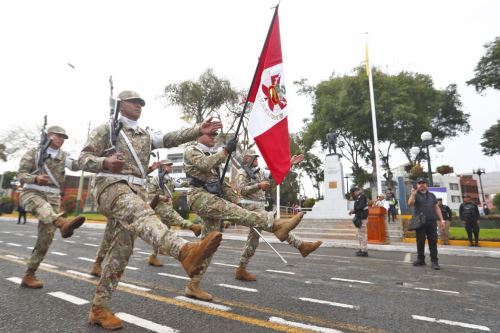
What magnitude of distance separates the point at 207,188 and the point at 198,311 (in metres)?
1.42

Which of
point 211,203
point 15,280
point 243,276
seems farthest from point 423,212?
point 15,280

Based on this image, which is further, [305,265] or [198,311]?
[305,265]

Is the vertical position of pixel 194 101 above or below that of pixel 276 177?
above

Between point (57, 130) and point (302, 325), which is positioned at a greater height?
point (57, 130)

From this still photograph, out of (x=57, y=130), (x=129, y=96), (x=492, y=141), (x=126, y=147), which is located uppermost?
(x=492, y=141)

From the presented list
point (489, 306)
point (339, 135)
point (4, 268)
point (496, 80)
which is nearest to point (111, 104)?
point (4, 268)

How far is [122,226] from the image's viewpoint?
2975mm

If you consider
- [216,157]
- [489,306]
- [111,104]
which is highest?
[111,104]

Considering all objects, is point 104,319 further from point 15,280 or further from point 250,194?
point 250,194

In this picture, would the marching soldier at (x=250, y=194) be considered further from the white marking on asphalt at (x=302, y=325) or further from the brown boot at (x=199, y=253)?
the brown boot at (x=199, y=253)

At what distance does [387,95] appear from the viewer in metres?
27.6

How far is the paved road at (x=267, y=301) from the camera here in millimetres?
2992

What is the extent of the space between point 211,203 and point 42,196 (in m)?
2.74

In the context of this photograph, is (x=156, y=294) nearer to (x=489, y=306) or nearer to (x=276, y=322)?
(x=276, y=322)
